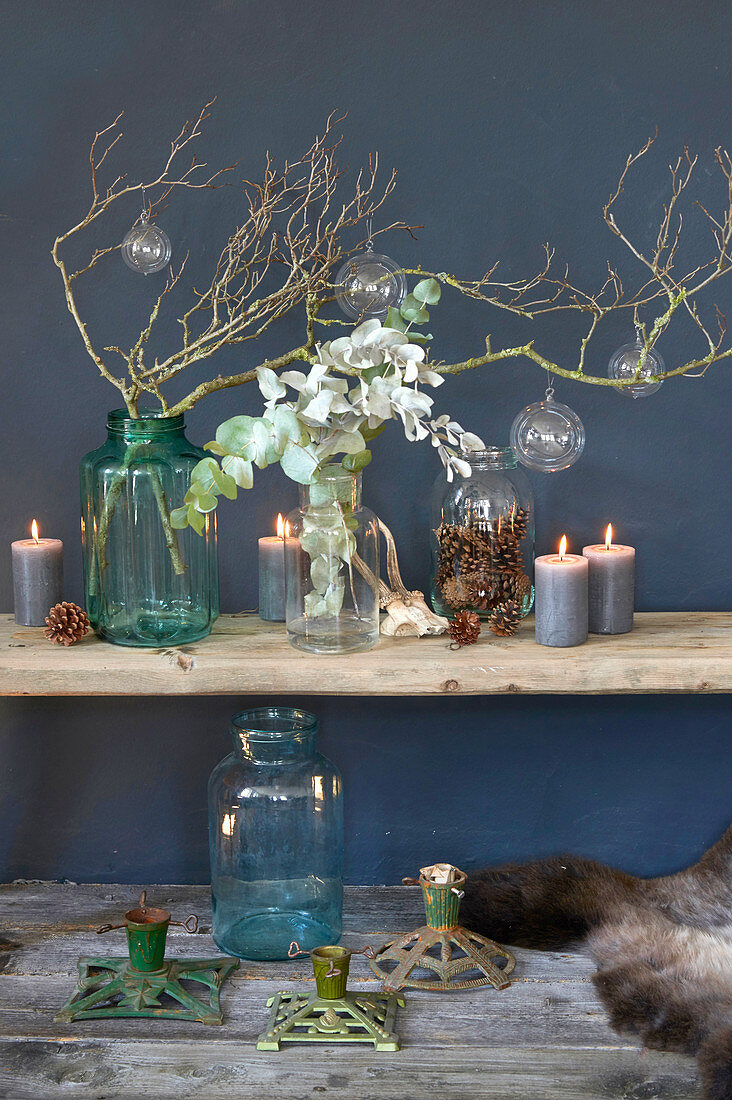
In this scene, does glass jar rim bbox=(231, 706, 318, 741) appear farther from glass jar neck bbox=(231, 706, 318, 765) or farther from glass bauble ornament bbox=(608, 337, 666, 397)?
glass bauble ornament bbox=(608, 337, 666, 397)

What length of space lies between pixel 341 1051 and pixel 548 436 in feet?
2.39

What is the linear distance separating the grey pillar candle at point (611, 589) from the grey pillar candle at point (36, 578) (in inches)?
27.0

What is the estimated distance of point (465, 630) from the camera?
1.28 meters

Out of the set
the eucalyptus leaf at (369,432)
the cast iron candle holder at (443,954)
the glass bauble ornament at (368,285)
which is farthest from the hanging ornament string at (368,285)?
the cast iron candle holder at (443,954)

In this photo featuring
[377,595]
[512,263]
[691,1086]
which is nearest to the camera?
[691,1086]

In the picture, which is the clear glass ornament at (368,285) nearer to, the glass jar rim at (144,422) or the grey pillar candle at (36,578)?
the glass jar rim at (144,422)

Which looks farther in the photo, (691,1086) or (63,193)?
(63,193)

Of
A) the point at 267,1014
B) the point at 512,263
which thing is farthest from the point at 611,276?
the point at 267,1014

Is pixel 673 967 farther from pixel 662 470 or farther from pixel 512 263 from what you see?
pixel 512 263

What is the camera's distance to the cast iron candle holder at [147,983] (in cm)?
119

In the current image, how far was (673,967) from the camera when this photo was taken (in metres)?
1.23

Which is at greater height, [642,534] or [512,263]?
[512,263]

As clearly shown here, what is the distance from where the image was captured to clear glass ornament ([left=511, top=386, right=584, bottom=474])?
1.25 metres

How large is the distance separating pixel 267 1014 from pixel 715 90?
128 centimetres
